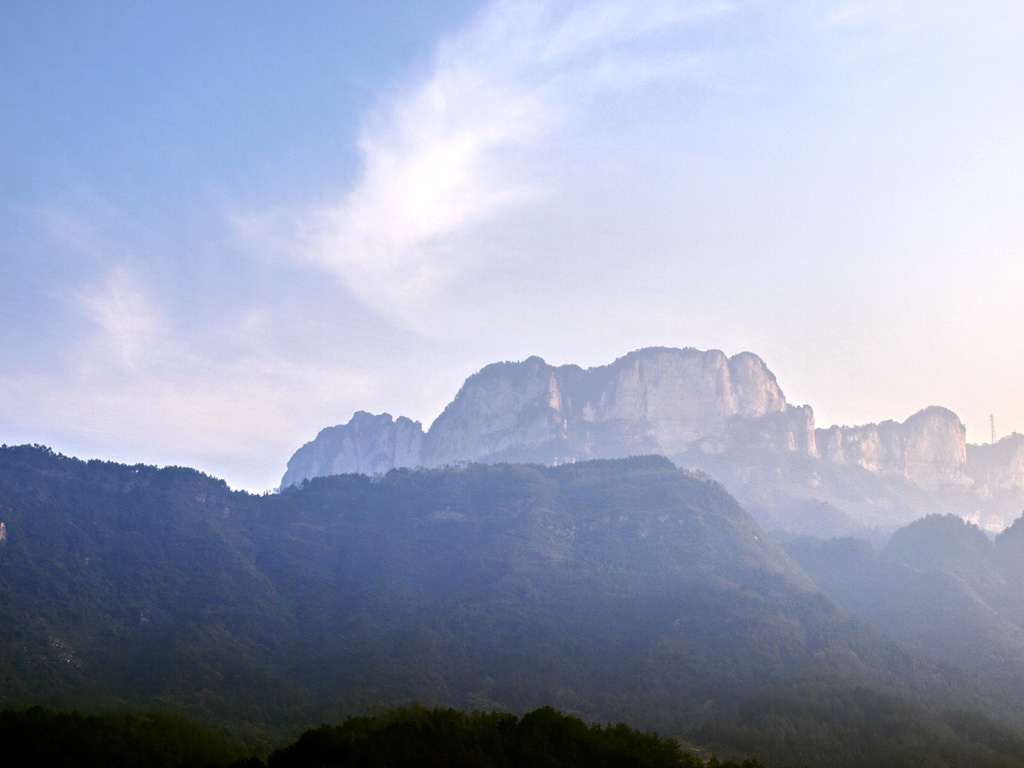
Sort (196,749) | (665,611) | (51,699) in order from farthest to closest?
(665,611), (51,699), (196,749)

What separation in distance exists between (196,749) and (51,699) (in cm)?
4125

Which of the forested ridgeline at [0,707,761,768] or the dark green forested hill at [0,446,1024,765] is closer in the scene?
the forested ridgeline at [0,707,761,768]

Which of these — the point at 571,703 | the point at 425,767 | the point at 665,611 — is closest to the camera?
the point at 425,767

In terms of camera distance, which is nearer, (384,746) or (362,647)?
(384,746)

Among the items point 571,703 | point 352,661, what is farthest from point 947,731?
point 352,661

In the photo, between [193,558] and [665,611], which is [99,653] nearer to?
[193,558]

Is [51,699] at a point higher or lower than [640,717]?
higher

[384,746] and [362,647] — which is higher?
[362,647]

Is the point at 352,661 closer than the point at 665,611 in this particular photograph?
Yes

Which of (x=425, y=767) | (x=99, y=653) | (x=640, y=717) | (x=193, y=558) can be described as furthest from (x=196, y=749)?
(x=193, y=558)

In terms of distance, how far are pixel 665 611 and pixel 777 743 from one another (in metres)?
73.2

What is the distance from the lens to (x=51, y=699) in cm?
11612

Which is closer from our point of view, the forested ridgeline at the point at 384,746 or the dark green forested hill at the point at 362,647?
the forested ridgeline at the point at 384,746

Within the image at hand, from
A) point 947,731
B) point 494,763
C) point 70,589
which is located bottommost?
point 947,731
